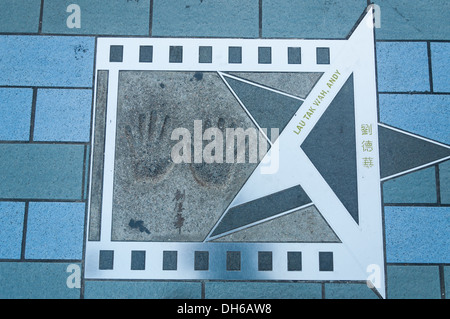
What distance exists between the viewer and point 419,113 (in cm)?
234

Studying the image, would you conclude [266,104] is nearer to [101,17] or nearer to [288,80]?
[288,80]

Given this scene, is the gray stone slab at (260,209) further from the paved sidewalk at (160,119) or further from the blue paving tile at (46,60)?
the blue paving tile at (46,60)

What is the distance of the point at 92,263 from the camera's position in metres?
2.24

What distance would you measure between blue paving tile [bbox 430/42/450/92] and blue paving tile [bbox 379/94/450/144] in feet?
0.29

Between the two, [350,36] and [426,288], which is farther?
[350,36]

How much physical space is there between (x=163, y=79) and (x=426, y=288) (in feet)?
8.43

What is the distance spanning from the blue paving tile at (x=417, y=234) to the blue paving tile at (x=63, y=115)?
244 cm

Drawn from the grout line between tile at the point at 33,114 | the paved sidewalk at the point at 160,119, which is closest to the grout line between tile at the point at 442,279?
the paved sidewalk at the point at 160,119

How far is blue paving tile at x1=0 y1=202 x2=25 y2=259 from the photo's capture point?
2.25 m

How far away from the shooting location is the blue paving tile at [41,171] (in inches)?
89.7

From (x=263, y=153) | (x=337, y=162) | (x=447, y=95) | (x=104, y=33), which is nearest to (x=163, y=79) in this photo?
(x=104, y=33)

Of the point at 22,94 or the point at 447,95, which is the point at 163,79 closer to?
the point at 22,94

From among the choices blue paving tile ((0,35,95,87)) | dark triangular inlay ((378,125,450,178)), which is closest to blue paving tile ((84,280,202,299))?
blue paving tile ((0,35,95,87))

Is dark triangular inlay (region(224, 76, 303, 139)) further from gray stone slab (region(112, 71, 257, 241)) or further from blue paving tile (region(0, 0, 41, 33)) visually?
blue paving tile (region(0, 0, 41, 33))
